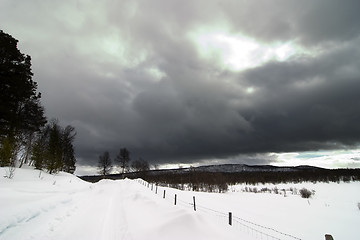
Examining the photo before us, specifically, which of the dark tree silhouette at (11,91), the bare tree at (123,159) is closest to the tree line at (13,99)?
the dark tree silhouette at (11,91)

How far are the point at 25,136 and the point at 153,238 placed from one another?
33.8 meters

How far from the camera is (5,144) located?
21391mm

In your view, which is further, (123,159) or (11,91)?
(123,159)

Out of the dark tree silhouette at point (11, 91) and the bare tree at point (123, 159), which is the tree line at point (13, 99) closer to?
the dark tree silhouette at point (11, 91)

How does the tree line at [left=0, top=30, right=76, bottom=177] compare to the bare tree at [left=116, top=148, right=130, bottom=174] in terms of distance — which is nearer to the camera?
the tree line at [left=0, top=30, right=76, bottom=177]

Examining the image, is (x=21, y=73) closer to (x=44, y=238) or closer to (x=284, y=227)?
(x=44, y=238)

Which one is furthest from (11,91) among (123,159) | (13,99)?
(123,159)

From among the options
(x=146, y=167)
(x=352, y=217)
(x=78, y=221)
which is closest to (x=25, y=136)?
(x=78, y=221)

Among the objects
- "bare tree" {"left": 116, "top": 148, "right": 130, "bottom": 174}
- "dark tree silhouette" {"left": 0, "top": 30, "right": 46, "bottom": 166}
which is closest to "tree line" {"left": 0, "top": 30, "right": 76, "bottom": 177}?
"dark tree silhouette" {"left": 0, "top": 30, "right": 46, "bottom": 166}

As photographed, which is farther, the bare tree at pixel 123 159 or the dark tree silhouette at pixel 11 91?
the bare tree at pixel 123 159

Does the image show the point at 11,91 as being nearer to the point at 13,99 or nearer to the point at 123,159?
the point at 13,99

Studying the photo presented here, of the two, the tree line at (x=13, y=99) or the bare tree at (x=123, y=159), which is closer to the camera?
the tree line at (x=13, y=99)

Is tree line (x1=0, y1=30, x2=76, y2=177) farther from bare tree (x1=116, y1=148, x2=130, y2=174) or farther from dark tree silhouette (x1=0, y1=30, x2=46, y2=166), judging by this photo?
bare tree (x1=116, y1=148, x2=130, y2=174)

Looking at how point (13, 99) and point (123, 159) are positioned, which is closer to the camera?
point (13, 99)
